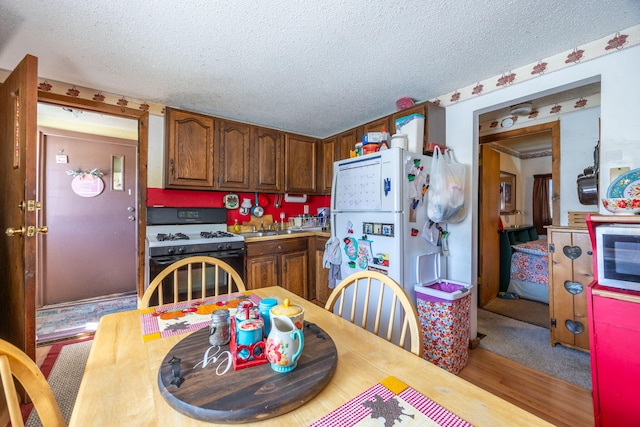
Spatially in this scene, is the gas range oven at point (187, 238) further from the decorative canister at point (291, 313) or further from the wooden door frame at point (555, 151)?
the wooden door frame at point (555, 151)

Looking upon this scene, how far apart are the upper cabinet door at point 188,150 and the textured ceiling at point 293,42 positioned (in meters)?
0.27

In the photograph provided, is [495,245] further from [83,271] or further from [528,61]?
[83,271]

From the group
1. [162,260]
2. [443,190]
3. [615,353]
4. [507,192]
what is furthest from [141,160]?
[507,192]

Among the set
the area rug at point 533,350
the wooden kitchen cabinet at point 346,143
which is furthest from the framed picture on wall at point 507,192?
the wooden kitchen cabinet at point 346,143

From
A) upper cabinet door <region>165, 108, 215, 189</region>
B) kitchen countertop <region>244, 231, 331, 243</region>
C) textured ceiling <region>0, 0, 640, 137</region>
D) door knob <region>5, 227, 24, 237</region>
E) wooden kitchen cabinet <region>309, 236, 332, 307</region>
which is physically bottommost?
wooden kitchen cabinet <region>309, 236, 332, 307</region>

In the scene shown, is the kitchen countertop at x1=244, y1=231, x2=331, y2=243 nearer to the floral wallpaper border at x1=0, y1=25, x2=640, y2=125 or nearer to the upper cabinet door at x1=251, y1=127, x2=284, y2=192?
the upper cabinet door at x1=251, y1=127, x2=284, y2=192

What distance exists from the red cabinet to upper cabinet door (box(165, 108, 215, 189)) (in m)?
2.99

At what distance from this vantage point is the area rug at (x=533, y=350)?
1920 mm

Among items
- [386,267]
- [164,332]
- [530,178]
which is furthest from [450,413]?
[530,178]

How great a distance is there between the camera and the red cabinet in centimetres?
122

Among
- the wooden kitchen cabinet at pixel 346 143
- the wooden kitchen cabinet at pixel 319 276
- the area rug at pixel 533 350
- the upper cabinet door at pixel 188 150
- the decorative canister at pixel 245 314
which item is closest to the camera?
the decorative canister at pixel 245 314

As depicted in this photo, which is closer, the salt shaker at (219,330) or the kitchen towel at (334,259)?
the salt shaker at (219,330)

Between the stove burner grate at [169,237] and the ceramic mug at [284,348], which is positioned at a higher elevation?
the stove burner grate at [169,237]

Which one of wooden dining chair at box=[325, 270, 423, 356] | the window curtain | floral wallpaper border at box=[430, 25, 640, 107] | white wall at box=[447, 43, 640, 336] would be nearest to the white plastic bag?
white wall at box=[447, 43, 640, 336]
